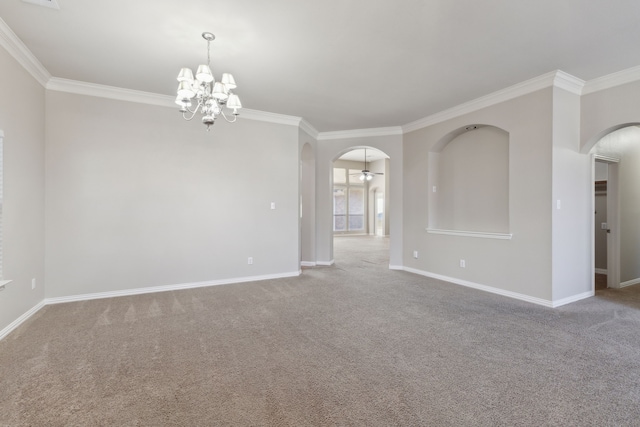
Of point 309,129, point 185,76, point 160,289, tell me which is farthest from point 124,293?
point 309,129

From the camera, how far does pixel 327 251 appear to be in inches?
259

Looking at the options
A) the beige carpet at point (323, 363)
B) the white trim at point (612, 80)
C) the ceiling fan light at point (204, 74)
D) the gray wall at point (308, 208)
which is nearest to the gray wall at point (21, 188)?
the beige carpet at point (323, 363)

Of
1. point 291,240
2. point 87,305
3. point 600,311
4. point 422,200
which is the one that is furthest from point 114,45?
point 600,311

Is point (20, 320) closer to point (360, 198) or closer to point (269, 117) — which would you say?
point (269, 117)

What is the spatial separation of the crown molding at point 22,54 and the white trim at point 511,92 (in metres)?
5.56

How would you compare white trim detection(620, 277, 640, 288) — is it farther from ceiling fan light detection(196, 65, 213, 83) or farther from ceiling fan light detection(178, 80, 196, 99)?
ceiling fan light detection(178, 80, 196, 99)

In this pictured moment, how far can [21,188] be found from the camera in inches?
128

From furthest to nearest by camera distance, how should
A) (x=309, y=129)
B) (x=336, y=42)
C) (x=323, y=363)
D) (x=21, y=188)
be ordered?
(x=309, y=129), (x=21, y=188), (x=336, y=42), (x=323, y=363)

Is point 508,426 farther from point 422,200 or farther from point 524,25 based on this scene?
point 422,200

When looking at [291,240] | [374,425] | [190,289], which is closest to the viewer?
[374,425]

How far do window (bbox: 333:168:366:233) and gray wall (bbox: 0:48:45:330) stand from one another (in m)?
10.6

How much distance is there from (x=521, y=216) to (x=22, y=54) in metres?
6.24

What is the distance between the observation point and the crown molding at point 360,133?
614 centimetres

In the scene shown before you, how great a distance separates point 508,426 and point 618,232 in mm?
4871
